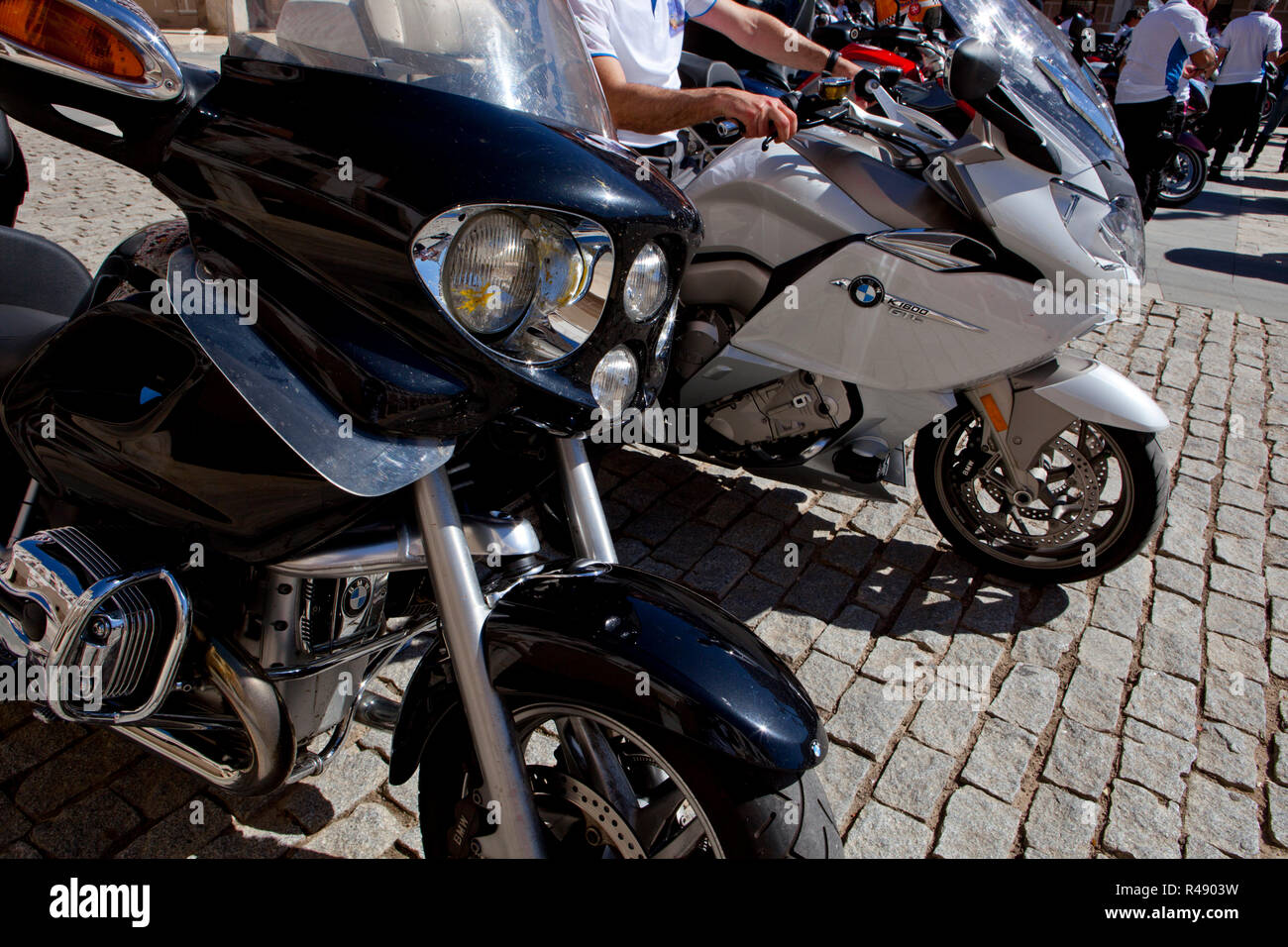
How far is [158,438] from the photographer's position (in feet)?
5.13

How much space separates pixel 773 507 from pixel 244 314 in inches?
108

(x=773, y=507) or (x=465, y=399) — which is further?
(x=773, y=507)

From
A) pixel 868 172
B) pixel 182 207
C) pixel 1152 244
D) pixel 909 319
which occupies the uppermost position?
pixel 182 207

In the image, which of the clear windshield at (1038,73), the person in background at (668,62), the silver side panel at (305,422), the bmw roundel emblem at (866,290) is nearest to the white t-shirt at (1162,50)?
the person in background at (668,62)

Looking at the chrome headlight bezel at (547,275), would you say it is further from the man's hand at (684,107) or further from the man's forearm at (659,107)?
the man's forearm at (659,107)

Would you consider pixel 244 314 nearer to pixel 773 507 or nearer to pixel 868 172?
pixel 868 172

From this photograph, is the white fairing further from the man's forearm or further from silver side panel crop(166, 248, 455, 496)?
silver side panel crop(166, 248, 455, 496)

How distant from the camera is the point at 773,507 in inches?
152

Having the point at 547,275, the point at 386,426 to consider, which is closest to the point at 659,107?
the point at 547,275

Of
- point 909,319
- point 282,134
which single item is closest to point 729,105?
point 909,319

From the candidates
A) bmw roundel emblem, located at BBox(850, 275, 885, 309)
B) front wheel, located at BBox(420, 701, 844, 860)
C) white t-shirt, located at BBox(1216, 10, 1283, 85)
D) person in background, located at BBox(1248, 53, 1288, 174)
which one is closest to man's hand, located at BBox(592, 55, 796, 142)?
bmw roundel emblem, located at BBox(850, 275, 885, 309)

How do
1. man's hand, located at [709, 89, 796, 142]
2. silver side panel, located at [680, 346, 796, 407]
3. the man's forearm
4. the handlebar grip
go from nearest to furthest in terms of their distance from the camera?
man's hand, located at [709, 89, 796, 142] → the man's forearm → silver side panel, located at [680, 346, 796, 407] → the handlebar grip

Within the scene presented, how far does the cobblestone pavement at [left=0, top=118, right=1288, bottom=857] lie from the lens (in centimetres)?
233

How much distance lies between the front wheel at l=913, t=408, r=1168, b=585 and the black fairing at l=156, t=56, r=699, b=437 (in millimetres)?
2204
